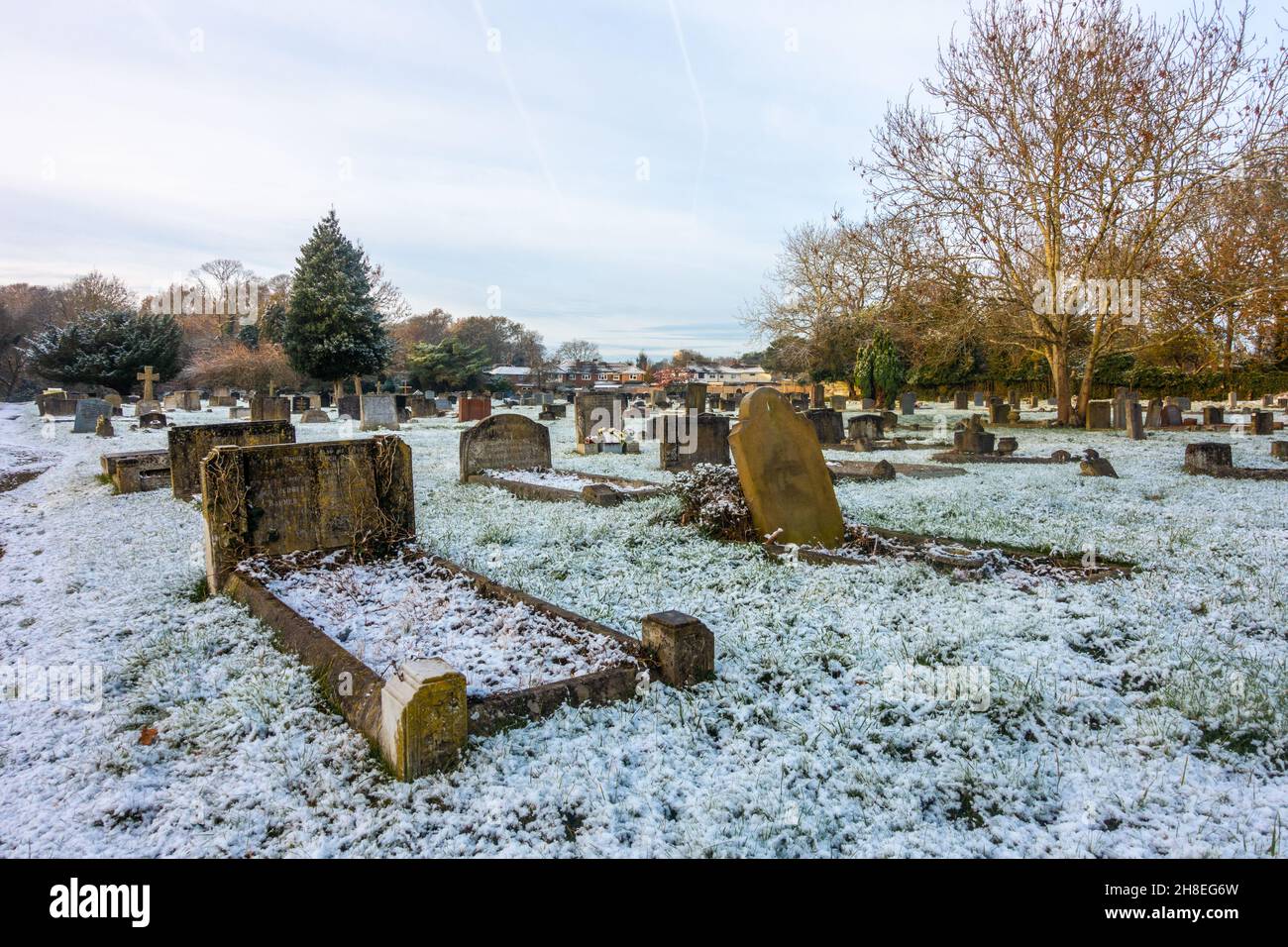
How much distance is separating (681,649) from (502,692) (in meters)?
0.99

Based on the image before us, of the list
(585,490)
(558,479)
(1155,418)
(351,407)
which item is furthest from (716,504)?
(351,407)

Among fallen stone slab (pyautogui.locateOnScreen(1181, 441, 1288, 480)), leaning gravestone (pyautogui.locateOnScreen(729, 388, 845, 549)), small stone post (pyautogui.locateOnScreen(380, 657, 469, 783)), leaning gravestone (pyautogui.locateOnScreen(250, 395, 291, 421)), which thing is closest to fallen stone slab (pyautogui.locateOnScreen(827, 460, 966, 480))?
fallen stone slab (pyautogui.locateOnScreen(1181, 441, 1288, 480))

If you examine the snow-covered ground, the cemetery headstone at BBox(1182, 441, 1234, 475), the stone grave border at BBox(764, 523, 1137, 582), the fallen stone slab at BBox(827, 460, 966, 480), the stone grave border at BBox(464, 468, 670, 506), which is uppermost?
the cemetery headstone at BBox(1182, 441, 1234, 475)

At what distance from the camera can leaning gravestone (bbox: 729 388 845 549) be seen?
7.07 m

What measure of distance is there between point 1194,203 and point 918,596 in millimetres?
20032

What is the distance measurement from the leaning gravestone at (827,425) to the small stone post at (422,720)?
14662mm

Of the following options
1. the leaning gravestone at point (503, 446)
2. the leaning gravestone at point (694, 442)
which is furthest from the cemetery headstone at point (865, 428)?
the leaning gravestone at point (503, 446)

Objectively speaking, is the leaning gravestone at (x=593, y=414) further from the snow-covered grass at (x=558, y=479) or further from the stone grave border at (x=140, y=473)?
the stone grave border at (x=140, y=473)

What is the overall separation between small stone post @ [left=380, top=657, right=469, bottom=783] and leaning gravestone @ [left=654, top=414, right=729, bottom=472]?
9.54 m

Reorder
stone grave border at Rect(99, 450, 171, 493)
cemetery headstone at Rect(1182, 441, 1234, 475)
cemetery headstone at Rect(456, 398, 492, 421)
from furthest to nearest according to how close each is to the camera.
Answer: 1. cemetery headstone at Rect(456, 398, 492, 421)
2. cemetery headstone at Rect(1182, 441, 1234, 475)
3. stone grave border at Rect(99, 450, 171, 493)

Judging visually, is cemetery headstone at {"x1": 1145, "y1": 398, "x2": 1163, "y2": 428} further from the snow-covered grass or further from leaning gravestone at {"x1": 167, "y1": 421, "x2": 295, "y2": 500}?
leaning gravestone at {"x1": 167, "y1": 421, "x2": 295, "y2": 500}

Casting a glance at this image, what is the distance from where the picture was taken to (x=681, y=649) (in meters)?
4.11

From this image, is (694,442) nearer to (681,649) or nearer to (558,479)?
(558,479)
